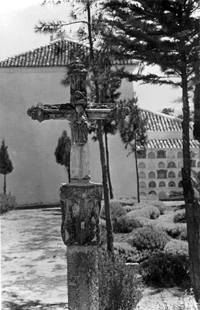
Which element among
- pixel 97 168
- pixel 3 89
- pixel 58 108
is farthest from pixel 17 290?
pixel 3 89

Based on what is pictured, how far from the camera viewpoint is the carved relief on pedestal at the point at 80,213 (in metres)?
2.93

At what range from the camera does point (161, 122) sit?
57.2ft

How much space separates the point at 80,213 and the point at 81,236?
0.15 m

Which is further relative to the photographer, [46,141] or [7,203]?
[46,141]

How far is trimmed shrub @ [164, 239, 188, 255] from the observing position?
24.3 ft

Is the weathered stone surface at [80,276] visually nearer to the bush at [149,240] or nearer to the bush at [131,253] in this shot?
the bush at [131,253]

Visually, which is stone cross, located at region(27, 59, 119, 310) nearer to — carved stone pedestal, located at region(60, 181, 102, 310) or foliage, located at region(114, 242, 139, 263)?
carved stone pedestal, located at region(60, 181, 102, 310)

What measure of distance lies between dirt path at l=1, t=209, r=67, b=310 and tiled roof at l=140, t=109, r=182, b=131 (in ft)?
22.3

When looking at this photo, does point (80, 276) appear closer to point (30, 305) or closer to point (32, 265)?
point (30, 305)

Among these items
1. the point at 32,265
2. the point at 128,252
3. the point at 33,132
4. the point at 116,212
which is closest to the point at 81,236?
the point at 32,265

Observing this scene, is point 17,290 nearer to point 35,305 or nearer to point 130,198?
point 35,305

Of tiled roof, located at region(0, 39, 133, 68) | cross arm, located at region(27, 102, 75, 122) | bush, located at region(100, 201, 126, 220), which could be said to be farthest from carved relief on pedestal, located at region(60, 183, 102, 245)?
tiled roof, located at region(0, 39, 133, 68)

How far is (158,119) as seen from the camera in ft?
58.0

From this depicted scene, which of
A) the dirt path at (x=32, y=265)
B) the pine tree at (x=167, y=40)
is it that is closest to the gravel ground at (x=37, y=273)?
the dirt path at (x=32, y=265)
